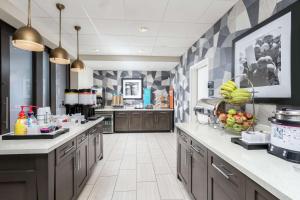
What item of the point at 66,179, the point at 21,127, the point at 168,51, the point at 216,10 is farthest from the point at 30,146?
the point at 168,51

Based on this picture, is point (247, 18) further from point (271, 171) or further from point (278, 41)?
point (271, 171)

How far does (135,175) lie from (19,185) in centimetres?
178

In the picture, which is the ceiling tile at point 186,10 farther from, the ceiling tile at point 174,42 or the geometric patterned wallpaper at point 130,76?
the geometric patterned wallpaper at point 130,76

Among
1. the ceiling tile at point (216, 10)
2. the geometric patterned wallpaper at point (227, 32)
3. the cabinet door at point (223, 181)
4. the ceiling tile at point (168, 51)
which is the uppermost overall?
the ceiling tile at point (168, 51)

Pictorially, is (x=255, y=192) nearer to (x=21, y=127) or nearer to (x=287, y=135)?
(x=287, y=135)

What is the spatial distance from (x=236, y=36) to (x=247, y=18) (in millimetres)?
261

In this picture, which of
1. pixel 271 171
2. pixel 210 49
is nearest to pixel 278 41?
pixel 271 171

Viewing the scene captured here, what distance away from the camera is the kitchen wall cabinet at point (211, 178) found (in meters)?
0.96

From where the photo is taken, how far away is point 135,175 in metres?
2.86

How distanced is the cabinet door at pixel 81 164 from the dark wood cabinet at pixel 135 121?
381 cm

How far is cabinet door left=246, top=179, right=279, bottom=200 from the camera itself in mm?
813

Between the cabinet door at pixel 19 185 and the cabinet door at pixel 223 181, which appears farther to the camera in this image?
the cabinet door at pixel 19 185

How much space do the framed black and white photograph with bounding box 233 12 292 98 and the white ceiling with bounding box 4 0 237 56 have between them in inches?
31.7

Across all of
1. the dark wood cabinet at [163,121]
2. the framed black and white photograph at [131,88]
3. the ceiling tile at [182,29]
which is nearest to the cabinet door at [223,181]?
the ceiling tile at [182,29]
